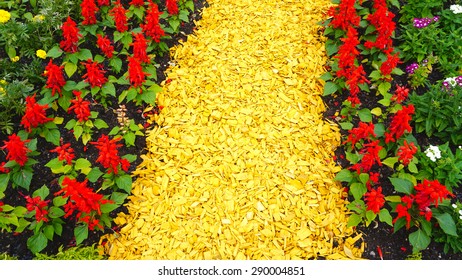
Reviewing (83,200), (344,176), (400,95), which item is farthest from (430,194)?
(83,200)

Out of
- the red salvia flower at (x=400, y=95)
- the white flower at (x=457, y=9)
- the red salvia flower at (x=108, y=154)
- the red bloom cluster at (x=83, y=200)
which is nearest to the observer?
the red bloom cluster at (x=83, y=200)

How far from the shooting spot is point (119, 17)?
181 inches

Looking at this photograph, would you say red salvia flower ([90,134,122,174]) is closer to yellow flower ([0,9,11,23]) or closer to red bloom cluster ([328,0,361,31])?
yellow flower ([0,9,11,23])

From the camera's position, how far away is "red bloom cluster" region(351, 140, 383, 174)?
11.7 ft

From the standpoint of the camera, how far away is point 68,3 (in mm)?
4699

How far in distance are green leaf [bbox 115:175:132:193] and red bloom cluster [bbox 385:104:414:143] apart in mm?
2570

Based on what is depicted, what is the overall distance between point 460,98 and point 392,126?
798mm

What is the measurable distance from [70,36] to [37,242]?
2.28 m

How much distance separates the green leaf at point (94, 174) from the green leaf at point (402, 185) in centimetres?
281

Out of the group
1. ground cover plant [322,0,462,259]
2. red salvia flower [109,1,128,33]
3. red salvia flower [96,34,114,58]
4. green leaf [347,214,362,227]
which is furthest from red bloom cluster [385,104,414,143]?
red salvia flower [109,1,128,33]

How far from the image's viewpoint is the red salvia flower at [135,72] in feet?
13.7

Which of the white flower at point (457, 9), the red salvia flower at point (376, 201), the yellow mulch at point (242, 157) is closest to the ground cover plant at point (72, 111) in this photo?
the yellow mulch at point (242, 157)

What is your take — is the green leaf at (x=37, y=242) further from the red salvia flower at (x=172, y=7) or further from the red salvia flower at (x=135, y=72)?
the red salvia flower at (x=172, y=7)

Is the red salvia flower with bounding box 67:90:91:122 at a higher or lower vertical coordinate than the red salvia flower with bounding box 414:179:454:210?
higher
